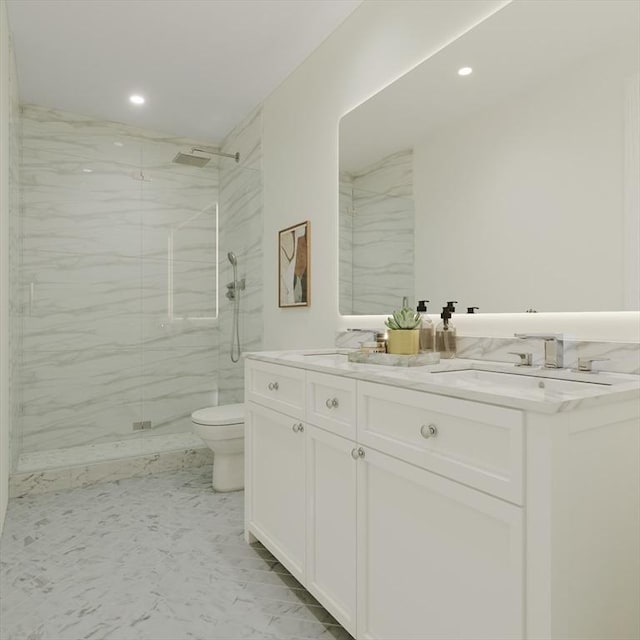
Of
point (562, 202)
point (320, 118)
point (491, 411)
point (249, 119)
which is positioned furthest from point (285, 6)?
point (491, 411)

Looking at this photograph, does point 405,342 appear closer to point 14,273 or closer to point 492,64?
point 492,64

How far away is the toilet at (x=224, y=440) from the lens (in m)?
2.78

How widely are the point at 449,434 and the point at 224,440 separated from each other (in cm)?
197

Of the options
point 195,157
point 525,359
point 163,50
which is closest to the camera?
point 525,359

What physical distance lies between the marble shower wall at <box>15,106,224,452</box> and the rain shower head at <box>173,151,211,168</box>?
248 mm

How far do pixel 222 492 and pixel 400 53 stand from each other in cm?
256

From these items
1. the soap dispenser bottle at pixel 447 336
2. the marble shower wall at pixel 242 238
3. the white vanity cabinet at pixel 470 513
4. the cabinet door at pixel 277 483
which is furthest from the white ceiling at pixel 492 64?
the cabinet door at pixel 277 483

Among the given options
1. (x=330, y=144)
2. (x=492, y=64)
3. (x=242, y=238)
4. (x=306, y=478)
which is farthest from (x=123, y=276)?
(x=492, y=64)

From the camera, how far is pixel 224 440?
9.21ft

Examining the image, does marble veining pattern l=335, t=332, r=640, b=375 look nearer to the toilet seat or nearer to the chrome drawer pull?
the chrome drawer pull

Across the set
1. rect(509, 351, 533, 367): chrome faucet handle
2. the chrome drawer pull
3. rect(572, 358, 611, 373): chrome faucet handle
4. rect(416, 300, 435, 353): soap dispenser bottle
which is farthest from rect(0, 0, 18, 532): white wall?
rect(572, 358, 611, 373): chrome faucet handle

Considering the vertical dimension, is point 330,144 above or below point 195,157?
below

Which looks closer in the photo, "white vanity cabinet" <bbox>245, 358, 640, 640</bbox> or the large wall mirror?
"white vanity cabinet" <bbox>245, 358, 640, 640</bbox>

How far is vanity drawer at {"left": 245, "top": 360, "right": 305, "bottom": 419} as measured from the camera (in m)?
1.76
